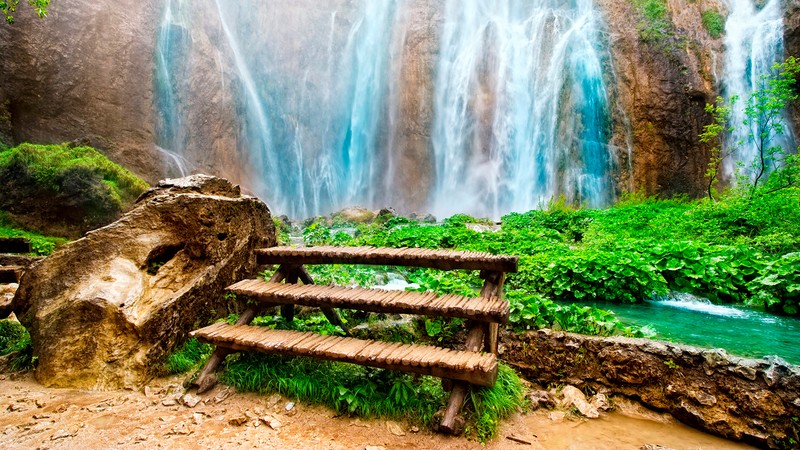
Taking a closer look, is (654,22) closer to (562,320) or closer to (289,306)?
(562,320)

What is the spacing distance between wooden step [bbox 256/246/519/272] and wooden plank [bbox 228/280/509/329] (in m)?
0.25

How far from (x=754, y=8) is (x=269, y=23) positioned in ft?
82.9

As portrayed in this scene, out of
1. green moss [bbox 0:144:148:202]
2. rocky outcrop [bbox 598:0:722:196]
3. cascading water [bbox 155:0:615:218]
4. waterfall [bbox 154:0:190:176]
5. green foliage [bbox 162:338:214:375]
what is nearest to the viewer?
green foliage [bbox 162:338:214:375]

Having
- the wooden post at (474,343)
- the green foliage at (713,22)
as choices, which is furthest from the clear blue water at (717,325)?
the green foliage at (713,22)

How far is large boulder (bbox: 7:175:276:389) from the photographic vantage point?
362cm

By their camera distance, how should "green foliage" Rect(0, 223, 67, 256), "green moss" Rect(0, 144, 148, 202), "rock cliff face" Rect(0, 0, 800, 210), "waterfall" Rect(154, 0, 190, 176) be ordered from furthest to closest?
1. "waterfall" Rect(154, 0, 190, 176)
2. "rock cliff face" Rect(0, 0, 800, 210)
3. "green moss" Rect(0, 144, 148, 202)
4. "green foliage" Rect(0, 223, 67, 256)

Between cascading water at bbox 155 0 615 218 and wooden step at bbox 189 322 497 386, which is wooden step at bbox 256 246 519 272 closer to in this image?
wooden step at bbox 189 322 497 386

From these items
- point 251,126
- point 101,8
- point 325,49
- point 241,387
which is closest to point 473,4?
point 325,49

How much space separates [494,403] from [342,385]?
1.16 m

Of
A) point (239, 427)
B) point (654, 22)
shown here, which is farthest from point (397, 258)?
point (654, 22)

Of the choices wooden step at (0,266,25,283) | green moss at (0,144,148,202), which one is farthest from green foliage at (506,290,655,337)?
green moss at (0,144,148,202)

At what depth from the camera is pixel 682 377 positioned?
141 inches

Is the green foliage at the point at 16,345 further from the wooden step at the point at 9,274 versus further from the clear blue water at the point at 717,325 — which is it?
Result: the clear blue water at the point at 717,325

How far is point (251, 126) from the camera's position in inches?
973
